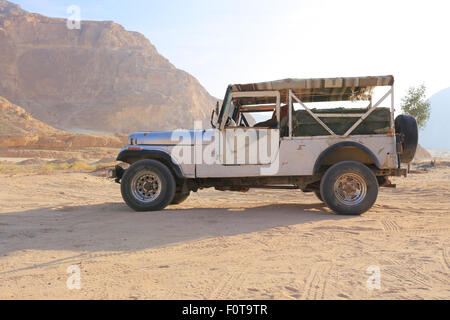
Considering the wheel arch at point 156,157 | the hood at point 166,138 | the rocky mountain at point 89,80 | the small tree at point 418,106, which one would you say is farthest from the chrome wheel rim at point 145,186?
the rocky mountain at point 89,80

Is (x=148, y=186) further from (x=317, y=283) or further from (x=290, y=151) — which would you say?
(x=317, y=283)

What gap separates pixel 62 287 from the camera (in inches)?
115

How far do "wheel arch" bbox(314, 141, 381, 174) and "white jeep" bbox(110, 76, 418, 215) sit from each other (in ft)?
0.05

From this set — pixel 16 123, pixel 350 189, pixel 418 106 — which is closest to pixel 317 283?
pixel 350 189

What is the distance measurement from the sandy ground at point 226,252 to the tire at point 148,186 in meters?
0.26

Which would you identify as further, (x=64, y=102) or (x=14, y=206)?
(x=64, y=102)

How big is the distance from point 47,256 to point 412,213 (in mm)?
5699

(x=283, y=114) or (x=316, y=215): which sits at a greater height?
(x=283, y=114)

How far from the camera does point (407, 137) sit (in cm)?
602

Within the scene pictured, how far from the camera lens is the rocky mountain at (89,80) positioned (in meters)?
66.4

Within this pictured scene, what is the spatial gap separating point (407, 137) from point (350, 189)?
1345mm

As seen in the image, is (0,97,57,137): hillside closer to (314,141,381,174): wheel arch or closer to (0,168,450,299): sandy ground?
(0,168,450,299): sandy ground

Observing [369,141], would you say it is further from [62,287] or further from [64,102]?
[64,102]
